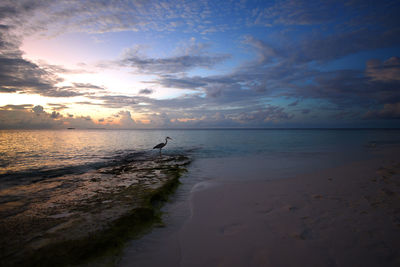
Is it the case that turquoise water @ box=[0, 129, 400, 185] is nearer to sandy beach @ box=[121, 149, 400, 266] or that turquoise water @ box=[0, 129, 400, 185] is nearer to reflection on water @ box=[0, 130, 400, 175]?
reflection on water @ box=[0, 130, 400, 175]

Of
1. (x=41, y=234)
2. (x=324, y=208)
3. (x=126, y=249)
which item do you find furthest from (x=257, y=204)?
(x=41, y=234)

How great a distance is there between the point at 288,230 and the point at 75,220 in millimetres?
6524

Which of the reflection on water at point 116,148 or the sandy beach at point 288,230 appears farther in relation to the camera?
the reflection on water at point 116,148

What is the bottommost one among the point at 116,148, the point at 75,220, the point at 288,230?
the point at 116,148

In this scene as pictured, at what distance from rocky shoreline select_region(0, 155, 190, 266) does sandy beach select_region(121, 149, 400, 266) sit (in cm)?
110

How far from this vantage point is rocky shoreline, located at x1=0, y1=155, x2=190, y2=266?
4.36 m

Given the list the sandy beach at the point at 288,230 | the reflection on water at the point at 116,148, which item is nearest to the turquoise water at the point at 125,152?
the reflection on water at the point at 116,148

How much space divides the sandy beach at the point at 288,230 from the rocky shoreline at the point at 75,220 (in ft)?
3.61

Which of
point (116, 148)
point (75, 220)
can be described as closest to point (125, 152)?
point (116, 148)

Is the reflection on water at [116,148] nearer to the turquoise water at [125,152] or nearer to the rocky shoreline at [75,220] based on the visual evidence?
the turquoise water at [125,152]

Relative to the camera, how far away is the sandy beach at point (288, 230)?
3973 millimetres

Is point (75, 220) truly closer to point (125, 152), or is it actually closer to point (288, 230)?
point (288, 230)

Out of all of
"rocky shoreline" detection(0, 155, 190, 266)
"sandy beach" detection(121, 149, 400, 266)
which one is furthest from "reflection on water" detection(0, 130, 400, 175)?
"sandy beach" detection(121, 149, 400, 266)

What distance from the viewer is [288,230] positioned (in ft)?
16.4
